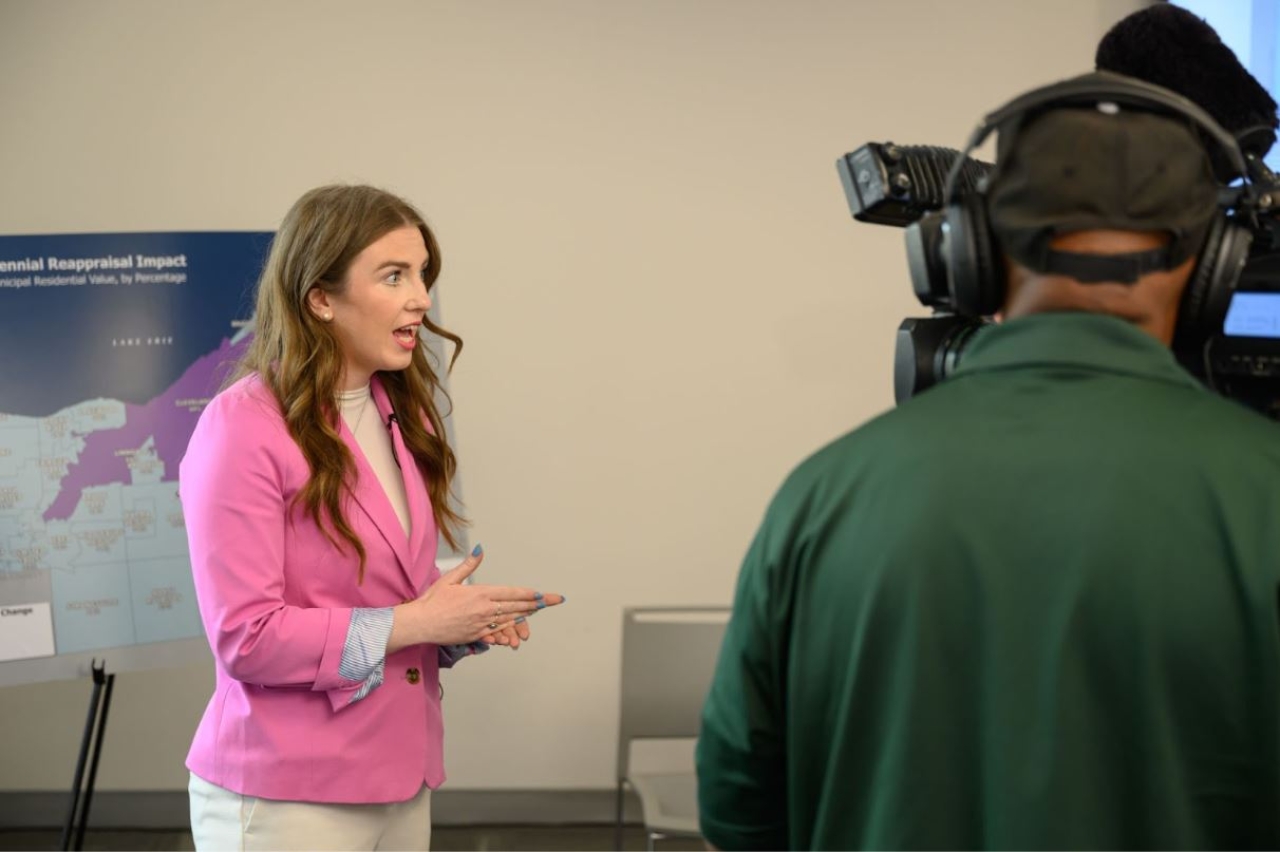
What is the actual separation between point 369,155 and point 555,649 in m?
1.59

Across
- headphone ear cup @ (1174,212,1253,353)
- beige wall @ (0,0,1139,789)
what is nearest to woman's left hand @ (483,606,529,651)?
headphone ear cup @ (1174,212,1253,353)

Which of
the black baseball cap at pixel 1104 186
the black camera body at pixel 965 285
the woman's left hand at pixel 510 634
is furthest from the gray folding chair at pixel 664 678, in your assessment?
the black baseball cap at pixel 1104 186

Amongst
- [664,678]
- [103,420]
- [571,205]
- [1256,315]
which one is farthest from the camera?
[571,205]

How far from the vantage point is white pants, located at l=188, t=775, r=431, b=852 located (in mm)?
1752

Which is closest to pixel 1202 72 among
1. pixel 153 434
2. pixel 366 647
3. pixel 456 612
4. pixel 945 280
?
pixel 945 280

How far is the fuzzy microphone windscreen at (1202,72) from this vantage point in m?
1.56

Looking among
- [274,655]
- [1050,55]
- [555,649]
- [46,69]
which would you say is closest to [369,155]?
[46,69]

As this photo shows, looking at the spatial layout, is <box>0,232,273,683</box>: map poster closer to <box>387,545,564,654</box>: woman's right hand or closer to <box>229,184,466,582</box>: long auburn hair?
<box>229,184,466,582</box>: long auburn hair

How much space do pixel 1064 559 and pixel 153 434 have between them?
2.38 meters

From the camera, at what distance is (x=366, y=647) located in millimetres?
1747

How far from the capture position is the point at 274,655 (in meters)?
1.69

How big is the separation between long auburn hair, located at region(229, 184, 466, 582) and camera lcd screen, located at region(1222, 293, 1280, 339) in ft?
3.82

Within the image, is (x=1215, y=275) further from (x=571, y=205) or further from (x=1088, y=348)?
(x=571, y=205)

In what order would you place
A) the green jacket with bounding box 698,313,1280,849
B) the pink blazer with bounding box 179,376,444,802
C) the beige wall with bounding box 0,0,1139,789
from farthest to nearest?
the beige wall with bounding box 0,0,1139,789 → the pink blazer with bounding box 179,376,444,802 → the green jacket with bounding box 698,313,1280,849
